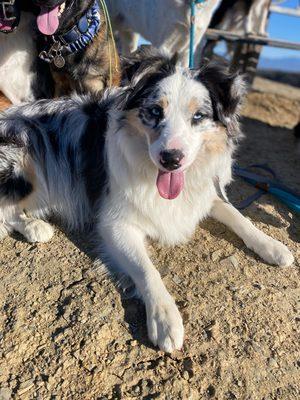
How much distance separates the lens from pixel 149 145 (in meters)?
2.54

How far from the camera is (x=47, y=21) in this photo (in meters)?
3.28

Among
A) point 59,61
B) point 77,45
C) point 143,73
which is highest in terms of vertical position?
point 143,73

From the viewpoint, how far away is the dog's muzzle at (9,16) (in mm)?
3182

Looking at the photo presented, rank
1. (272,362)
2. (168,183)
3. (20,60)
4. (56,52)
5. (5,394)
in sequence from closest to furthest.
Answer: (5,394)
(272,362)
(168,183)
(56,52)
(20,60)

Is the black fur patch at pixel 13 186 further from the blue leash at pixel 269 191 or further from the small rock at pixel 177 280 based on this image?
the blue leash at pixel 269 191

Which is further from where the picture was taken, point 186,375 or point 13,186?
point 13,186

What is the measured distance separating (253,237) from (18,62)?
2494 mm

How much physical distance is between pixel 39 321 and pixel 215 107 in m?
1.73

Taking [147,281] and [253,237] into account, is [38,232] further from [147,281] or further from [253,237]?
[253,237]

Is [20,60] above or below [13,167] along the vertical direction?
above

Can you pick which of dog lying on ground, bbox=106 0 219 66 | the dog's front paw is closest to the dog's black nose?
the dog's front paw

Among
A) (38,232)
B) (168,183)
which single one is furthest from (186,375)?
(38,232)

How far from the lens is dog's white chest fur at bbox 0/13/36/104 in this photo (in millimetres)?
3486

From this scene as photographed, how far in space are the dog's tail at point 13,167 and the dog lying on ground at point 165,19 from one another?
233 cm
